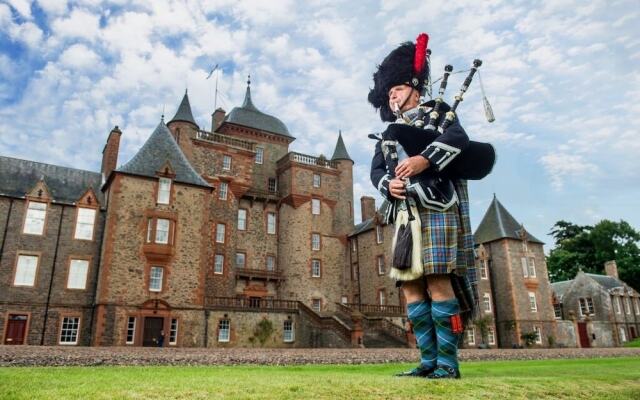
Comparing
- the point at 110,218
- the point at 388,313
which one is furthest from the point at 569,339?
the point at 110,218

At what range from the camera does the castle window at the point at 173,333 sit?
24.4m

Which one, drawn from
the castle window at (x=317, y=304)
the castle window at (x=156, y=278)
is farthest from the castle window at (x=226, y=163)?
the castle window at (x=317, y=304)

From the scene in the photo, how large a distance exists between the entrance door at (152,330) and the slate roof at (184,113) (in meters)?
14.3

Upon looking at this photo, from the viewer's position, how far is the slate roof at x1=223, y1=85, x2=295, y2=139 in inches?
1522

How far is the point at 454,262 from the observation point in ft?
16.1

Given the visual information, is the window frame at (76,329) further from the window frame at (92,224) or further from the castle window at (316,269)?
the castle window at (316,269)

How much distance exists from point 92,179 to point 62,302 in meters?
7.71

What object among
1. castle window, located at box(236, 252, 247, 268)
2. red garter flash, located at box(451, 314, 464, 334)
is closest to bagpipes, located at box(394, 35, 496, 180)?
red garter flash, located at box(451, 314, 464, 334)

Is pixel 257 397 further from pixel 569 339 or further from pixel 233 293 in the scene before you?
pixel 569 339

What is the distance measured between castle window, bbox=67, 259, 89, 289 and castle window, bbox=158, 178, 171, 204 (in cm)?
520

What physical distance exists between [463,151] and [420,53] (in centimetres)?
133

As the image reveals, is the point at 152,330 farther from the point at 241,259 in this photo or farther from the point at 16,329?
the point at 241,259

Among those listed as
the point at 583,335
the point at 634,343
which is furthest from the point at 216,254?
the point at 634,343

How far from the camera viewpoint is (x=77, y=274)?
2539cm
